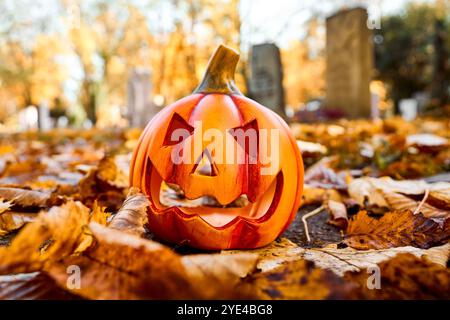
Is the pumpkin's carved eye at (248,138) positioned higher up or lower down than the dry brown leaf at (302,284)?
higher up

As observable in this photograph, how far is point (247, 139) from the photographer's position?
135 cm

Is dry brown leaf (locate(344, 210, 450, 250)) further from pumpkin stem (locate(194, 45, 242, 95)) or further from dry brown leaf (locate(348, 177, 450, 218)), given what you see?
pumpkin stem (locate(194, 45, 242, 95))

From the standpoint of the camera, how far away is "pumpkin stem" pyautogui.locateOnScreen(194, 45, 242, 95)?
1485mm

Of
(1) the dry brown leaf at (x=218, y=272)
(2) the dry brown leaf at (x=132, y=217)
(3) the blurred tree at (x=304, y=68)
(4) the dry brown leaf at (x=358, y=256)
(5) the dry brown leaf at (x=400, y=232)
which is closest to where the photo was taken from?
(1) the dry brown leaf at (x=218, y=272)

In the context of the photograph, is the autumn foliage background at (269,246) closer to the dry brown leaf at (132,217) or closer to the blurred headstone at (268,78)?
the dry brown leaf at (132,217)

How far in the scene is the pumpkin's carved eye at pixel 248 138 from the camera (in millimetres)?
1319

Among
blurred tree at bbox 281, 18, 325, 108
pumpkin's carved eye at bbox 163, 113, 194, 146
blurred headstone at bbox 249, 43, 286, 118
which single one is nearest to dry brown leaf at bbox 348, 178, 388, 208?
pumpkin's carved eye at bbox 163, 113, 194, 146

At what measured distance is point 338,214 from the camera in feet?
5.39

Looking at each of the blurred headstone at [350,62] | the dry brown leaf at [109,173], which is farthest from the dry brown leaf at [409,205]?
the blurred headstone at [350,62]

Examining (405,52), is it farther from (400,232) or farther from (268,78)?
(400,232)

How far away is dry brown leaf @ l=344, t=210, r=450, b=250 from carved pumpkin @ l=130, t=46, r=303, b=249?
256 mm

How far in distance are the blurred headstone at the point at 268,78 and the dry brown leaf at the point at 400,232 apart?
5.28 m

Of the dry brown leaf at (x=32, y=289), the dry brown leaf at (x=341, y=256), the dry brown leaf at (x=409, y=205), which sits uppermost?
the dry brown leaf at (x=32, y=289)
